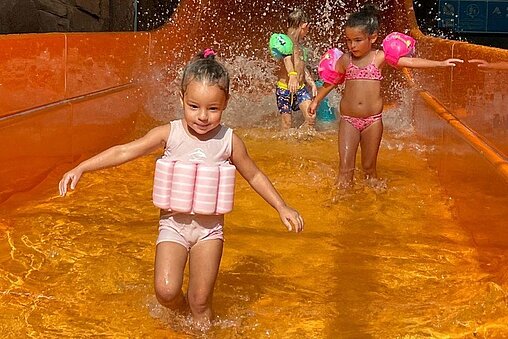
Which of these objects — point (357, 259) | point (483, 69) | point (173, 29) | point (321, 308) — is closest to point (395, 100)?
point (173, 29)

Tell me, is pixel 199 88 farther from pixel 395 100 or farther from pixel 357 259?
pixel 395 100

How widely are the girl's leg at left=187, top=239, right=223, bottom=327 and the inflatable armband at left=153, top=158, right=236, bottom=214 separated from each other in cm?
16

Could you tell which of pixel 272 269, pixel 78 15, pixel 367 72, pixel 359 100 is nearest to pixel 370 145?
pixel 359 100

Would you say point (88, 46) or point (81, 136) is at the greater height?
point (88, 46)

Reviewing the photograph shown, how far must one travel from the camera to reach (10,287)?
3516mm

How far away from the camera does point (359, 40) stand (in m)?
5.32

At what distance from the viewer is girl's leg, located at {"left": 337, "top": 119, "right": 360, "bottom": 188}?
5.49 meters

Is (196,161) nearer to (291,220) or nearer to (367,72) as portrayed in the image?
(291,220)

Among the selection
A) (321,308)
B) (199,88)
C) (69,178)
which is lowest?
(321,308)

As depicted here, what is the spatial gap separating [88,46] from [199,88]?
11.5 feet

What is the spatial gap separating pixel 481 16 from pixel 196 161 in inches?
381

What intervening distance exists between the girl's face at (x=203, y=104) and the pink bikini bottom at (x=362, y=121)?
255 cm

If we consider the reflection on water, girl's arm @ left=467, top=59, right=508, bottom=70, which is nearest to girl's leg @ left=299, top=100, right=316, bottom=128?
the reflection on water

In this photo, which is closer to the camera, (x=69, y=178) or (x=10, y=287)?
(x=69, y=178)
